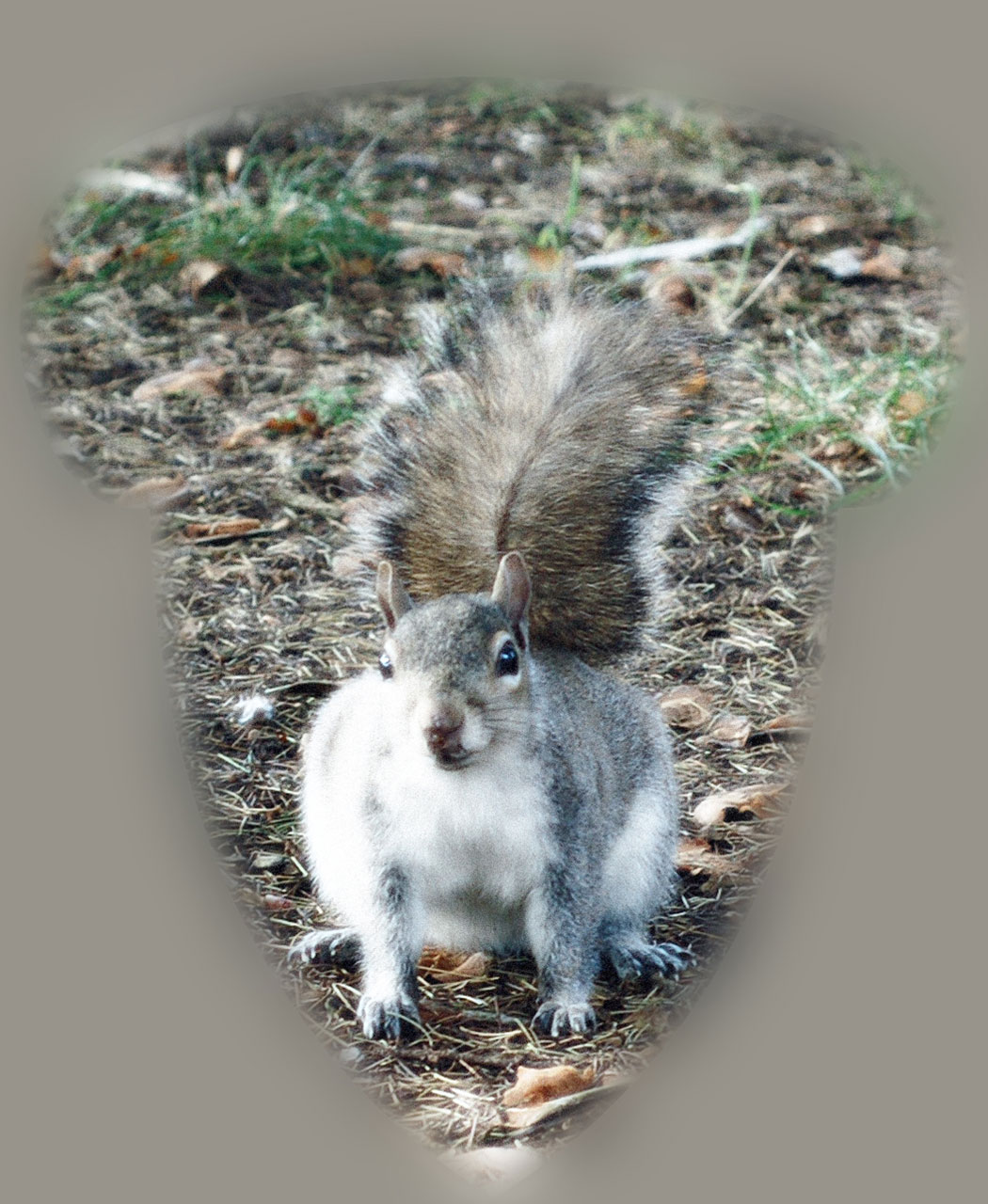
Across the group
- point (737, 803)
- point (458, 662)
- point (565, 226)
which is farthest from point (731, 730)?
point (565, 226)

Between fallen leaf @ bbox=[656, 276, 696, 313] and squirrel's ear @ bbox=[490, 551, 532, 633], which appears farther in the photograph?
fallen leaf @ bbox=[656, 276, 696, 313]

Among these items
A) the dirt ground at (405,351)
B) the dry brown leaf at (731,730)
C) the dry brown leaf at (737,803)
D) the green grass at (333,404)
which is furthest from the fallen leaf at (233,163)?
the dry brown leaf at (737,803)

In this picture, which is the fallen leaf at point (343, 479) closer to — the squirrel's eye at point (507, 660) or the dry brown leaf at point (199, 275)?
the dry brown leaf at point (199, 275)

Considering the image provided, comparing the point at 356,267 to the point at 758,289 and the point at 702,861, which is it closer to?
Answer: the point at 758,289

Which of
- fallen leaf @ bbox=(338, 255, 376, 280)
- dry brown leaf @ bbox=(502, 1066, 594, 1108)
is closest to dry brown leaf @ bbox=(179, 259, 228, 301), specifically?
fallen leaf @ bbox=(338, 255, 376, 280)

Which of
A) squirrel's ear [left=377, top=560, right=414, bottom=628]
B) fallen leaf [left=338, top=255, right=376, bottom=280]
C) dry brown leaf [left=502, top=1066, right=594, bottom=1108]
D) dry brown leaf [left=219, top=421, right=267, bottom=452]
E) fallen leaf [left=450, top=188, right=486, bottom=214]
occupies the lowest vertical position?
fallen leaf [left=338, top=255, right=376, bottom=280]

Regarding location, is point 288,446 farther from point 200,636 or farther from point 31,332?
point 200,636

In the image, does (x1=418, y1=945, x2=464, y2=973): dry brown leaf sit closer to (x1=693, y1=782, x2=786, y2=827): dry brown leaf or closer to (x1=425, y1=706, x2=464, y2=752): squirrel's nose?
(x1=693, y1=782, x2=786, y2=827): dry brown leaf
